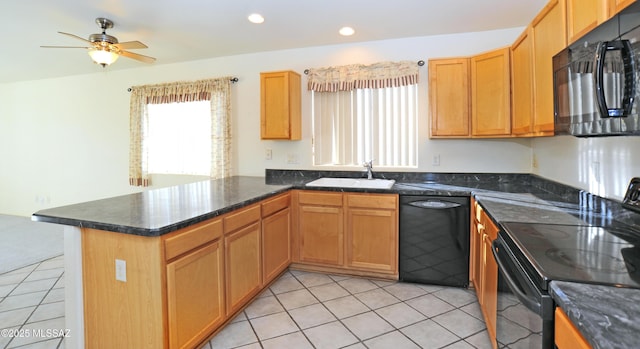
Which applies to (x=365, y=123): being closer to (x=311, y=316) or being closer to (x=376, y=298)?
(x=376, y=298)

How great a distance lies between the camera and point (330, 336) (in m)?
2.18

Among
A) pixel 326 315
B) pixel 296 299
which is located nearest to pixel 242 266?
pixel 296 299

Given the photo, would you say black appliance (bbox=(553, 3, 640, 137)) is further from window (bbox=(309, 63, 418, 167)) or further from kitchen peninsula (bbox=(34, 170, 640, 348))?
window (bbox=(309, 63, 418, 167))

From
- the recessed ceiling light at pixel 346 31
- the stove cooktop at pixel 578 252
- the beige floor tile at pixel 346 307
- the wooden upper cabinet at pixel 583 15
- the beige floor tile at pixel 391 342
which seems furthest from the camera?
the recessed ceiling light at pixel 346 31

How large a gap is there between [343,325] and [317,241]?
975 mm

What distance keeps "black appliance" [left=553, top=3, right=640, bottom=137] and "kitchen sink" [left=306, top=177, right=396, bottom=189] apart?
171 cm

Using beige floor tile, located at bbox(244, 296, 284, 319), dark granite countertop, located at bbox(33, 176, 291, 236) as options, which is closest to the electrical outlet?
dark granite countertop, located at bbox(33, 176, 291, 236)

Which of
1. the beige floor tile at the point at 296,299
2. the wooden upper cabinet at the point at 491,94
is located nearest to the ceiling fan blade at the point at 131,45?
the beige floor tile at the point at 296,299

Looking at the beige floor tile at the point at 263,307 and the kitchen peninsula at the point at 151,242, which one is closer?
the kitchen peninsula at the point at 151,242

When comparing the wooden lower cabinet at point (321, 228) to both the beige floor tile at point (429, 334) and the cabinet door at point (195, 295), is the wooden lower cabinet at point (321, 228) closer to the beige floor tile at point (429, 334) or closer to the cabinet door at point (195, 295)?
the beige floor tile at point (429, 334)

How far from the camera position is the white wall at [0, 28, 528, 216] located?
335 centimetres

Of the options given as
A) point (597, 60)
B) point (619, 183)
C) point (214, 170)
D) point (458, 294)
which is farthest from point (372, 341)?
point (214, 170)

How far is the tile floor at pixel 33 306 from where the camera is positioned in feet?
7.09

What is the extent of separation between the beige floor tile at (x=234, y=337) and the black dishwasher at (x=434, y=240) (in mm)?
1428
